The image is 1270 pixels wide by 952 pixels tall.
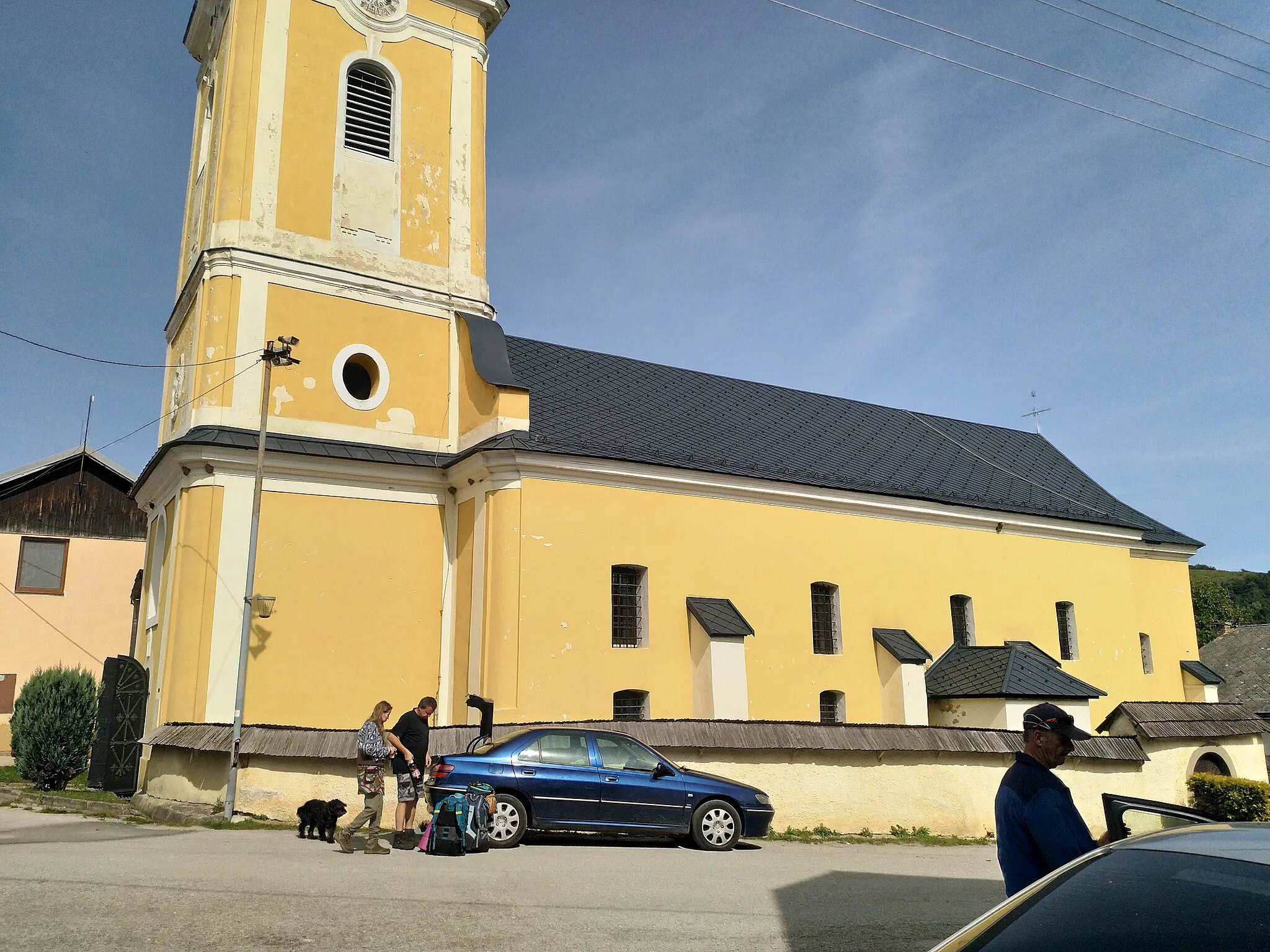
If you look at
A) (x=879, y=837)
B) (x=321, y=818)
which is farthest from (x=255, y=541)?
(x=879, y=837)

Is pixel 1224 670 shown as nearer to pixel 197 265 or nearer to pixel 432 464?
pixel 432 464

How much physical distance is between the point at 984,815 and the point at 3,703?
27403 mm

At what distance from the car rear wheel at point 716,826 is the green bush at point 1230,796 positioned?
12.0 meters

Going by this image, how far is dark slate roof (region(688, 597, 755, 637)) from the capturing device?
1842 cm

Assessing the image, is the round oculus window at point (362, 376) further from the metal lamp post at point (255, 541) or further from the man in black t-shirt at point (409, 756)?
the man in black t-shirt at point (409, 756)

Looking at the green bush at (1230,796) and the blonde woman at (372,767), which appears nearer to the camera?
the blonde woman at (372,767)

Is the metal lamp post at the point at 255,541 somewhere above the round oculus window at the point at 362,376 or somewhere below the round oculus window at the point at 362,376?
below

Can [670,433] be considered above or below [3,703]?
above

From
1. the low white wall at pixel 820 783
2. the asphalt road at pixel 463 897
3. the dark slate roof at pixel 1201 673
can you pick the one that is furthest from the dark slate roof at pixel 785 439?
the asphalt road at pixel 463 897

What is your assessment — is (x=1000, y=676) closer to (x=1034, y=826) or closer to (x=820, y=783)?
(x=820, y=783)

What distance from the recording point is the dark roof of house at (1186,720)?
1978cm

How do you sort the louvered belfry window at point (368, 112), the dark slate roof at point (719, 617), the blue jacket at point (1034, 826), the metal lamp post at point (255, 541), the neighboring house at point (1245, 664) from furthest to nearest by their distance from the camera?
the neighboring house at point (1245, 664) < the louvered belfry window at point (368, 112) < the dark slate roof at point (719, 617) < the metal lamp post at point (255, 541) < the blue jacket at point (1034, 826)

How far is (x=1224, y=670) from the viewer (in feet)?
132

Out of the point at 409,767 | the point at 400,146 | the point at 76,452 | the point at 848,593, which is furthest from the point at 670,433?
the point at 76,452
